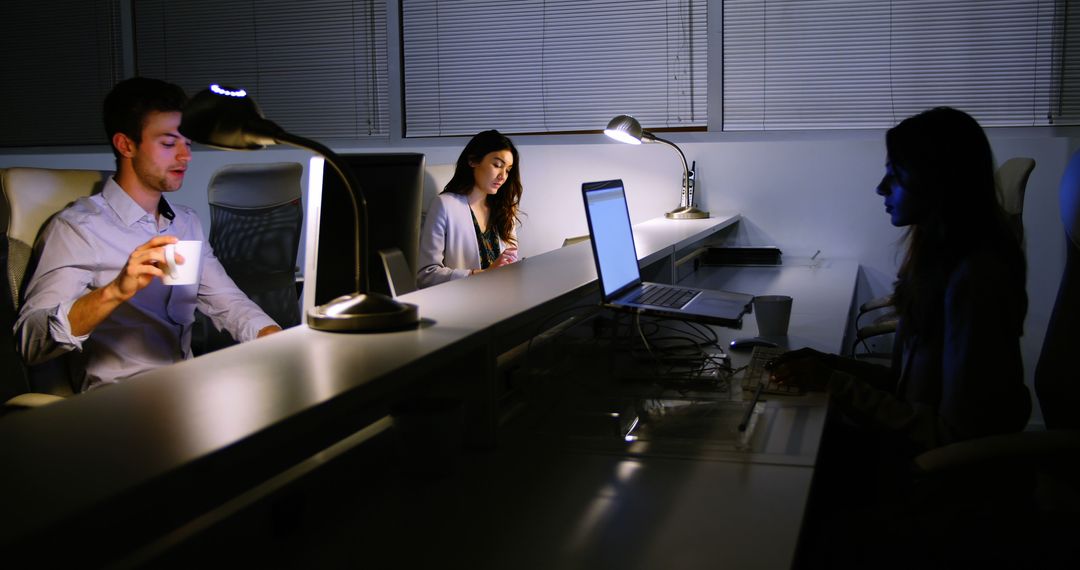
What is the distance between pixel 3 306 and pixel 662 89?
9.77 feet

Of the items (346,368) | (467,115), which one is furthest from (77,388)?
(467,115)

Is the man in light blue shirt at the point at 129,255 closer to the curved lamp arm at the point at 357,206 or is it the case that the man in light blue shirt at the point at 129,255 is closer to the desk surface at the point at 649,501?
the curved lamp arm at the point at 357,206

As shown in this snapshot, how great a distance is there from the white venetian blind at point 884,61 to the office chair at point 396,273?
2.64 metres

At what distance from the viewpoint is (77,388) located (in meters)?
2.12

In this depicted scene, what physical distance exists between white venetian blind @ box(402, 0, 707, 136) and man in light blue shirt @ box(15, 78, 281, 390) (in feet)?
8.14

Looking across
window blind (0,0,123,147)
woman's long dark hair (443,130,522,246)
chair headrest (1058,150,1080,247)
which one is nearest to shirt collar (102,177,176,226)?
woman's long dark hair (443,130,522,246)

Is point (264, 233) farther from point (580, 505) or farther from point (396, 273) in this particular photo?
point (580, 505)

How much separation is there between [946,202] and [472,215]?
205 cm

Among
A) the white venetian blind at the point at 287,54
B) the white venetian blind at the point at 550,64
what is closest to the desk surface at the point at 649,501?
the white venetian blind at the point at 550,64

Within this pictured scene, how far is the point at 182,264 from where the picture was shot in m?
1.49

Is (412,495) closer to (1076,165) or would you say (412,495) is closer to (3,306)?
(1076,165)

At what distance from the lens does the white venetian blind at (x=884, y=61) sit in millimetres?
3863

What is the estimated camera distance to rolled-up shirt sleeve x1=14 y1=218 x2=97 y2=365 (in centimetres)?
190

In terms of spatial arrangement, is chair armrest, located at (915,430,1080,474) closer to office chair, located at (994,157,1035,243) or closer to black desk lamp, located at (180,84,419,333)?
black desk lamp, located at (180,84,419,333)
